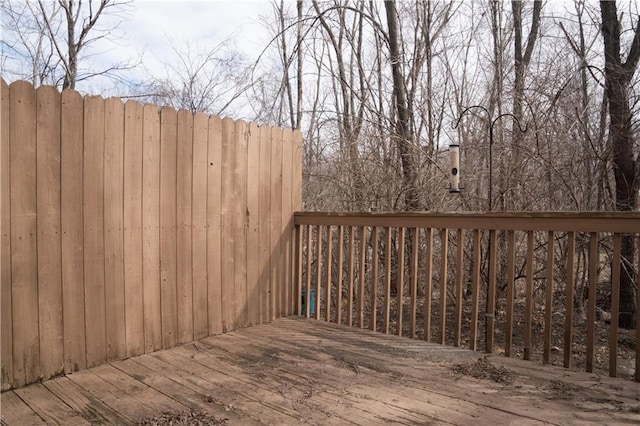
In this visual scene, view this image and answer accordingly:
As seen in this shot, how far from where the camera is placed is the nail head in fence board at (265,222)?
3.31 metres

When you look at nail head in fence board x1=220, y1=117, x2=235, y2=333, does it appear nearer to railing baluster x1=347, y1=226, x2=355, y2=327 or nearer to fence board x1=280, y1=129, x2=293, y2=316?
fence board x1=280, y1=129, x2=293, y2=316

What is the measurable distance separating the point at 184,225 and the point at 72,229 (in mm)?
682

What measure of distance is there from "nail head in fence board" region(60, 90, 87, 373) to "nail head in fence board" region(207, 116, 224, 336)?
2.74 ft

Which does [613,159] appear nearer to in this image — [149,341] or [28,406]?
[149,341]

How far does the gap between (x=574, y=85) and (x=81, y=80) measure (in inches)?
270

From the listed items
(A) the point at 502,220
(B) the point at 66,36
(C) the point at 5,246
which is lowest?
(C) the point at 5,246

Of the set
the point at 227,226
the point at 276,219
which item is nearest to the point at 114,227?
the point at 227,226

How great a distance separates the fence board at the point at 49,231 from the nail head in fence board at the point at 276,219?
5.21 ft

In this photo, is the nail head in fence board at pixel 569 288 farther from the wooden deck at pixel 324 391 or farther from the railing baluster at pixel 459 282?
the railing baluster at pixel 459 282

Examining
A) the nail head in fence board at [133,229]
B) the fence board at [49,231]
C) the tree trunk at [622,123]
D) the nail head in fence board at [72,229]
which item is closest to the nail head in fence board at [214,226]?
the nail head in fence board at [133,229]

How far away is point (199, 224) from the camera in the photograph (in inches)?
112

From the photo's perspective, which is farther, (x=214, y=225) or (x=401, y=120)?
A: (x=401, y=120)

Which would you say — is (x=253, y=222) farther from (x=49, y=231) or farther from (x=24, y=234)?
(x=24, y=234)

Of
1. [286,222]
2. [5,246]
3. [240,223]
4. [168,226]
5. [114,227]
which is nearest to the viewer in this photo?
[5,246]
